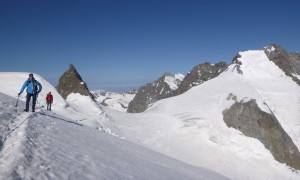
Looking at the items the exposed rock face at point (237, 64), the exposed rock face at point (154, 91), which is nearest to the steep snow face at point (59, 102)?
the exposed rock face at point (237, 64)

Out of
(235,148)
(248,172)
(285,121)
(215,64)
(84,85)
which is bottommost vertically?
(248,172)

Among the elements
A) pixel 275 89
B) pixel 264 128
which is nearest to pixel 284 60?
pixel 275 89

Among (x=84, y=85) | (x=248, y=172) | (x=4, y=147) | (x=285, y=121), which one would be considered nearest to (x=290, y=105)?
(x=285, y=121)

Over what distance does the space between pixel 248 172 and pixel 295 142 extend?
1172cm

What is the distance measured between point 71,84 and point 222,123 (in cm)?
2746

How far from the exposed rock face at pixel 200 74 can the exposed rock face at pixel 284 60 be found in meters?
22.5

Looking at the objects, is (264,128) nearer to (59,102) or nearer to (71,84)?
(59,102)

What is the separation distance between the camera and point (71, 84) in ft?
185

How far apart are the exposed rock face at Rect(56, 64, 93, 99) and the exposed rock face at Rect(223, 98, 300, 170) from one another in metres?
24.5

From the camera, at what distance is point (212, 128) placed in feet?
148

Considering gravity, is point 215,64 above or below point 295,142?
above

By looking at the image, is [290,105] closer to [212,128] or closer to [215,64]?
[212,128]

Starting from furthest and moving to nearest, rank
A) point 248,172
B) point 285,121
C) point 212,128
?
point 285,121 < point 212,128 < point 248,172

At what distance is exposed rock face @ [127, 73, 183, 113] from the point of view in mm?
146375
